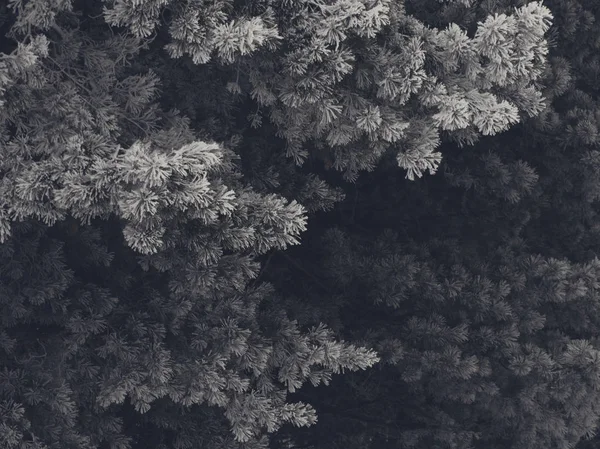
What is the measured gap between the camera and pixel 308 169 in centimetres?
934

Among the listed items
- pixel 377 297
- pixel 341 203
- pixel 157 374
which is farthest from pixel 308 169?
pixel 157 374

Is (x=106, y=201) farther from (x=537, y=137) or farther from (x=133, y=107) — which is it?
(x=537, y=137)

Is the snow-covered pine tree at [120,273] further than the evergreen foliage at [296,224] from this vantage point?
No

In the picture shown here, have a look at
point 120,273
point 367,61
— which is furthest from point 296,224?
point 120,273

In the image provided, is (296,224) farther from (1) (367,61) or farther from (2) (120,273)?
(2) (120,273)

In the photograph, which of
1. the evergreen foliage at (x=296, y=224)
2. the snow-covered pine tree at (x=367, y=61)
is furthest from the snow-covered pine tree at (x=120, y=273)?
the snow-covered pine tree at (x=367, y=61)

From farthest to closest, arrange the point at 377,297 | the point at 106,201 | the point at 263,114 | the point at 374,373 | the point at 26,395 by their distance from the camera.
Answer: the point at 374,373, the point at 377,297, the point at 263,114, the point at 26,395, the point at 106,201

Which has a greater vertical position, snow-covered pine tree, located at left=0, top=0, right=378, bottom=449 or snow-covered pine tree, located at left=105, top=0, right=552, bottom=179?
snow-covered pine tree, located at left=105, top=0, right=552, bottom=179

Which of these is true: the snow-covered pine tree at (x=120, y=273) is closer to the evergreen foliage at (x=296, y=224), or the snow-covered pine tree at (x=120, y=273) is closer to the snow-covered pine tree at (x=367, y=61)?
the evergreen foliage at (x=296, y=224)

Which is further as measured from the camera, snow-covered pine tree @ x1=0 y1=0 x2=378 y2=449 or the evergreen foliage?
the evergreen foliage

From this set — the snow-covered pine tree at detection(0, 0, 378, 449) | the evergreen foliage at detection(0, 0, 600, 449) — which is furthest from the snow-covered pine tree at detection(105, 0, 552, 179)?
the snow-covered pine tree at detection(0, 0, 378, 449)

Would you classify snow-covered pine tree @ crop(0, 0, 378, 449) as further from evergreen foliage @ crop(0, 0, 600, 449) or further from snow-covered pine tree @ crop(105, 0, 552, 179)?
snow-covered pine tree @ crop(105, 0, 552, 179)

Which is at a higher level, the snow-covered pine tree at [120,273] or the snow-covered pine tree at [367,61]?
the snow-covered pine tree at [367,61]

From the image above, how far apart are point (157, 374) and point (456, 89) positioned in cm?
361
